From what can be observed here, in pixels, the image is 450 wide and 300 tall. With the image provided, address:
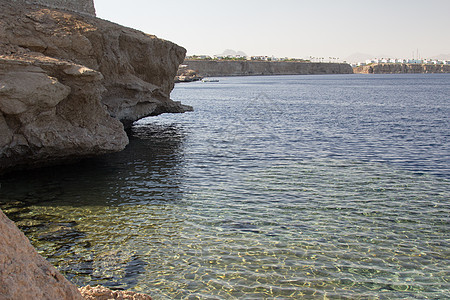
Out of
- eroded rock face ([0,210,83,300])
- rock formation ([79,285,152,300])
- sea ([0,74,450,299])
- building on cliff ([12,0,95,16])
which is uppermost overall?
building on cliff ([12,0,95,16])

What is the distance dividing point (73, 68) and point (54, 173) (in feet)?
14.5

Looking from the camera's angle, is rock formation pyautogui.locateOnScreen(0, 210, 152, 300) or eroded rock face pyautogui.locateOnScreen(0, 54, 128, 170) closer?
rock formation pyautogui.locateOnScreen(0, 210, 152, 300)

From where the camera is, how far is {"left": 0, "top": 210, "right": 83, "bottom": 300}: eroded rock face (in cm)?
421

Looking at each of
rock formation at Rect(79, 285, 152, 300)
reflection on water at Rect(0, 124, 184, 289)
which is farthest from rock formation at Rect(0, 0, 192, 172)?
rock formation at Rect(79, 285, 152, 300)

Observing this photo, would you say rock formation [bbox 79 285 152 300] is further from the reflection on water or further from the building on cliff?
the building on cliff

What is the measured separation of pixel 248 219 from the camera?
12695 millimetres

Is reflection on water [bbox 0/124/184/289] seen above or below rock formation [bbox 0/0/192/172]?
below

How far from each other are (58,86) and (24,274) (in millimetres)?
12999

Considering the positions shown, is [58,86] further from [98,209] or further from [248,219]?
[248,219]

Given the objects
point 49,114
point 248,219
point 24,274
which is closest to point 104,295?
point 24,274

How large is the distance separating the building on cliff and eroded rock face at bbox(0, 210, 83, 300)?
1868 centimetres

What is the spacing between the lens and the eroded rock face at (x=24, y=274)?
421 cm

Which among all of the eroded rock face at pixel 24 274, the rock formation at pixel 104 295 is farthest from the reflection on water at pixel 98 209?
the eroded rock face at pixel 24 274

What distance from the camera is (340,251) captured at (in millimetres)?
10500
